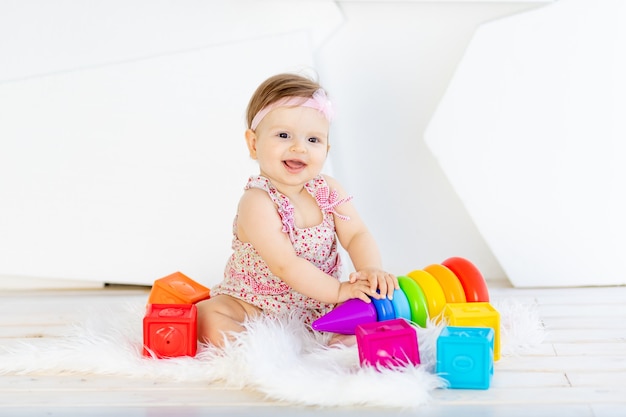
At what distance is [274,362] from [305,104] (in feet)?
1.62

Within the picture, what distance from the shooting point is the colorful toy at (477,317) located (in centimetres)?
131

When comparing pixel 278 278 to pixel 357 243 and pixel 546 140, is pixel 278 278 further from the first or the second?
pixel 546 140

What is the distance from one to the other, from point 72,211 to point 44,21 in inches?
18.9

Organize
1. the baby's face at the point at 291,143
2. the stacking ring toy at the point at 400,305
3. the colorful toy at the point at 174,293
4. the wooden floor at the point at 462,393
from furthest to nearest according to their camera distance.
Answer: the colorful toy at the point at 174,293, the baby's face at the point at 291,143, the stacking ring toy at the point at 400,305, the wooden floor at the point at 462,393

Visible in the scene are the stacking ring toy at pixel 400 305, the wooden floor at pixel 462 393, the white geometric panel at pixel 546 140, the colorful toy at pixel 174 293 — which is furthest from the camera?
the white geometric panel at pixel 546 140

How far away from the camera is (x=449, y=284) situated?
1.49 meters

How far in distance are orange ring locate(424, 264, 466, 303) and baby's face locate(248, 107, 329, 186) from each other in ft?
0.96

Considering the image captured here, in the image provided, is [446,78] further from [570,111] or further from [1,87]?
[1,87]

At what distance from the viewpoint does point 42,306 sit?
6.12 feet

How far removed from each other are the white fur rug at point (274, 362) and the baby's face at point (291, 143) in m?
0.27

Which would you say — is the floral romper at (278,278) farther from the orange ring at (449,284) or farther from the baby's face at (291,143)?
the orange ring at (449,284)

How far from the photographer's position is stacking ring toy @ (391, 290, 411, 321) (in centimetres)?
141

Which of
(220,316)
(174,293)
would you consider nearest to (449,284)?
(220,316)

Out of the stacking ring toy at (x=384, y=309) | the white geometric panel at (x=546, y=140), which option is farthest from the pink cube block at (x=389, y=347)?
the white geometric panel at (x=546, y=140)
